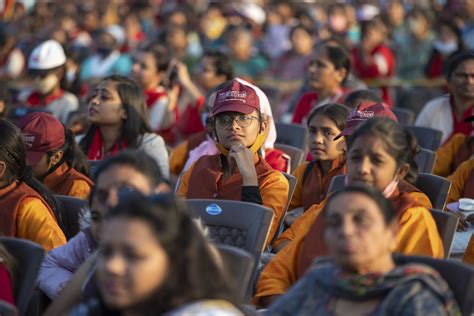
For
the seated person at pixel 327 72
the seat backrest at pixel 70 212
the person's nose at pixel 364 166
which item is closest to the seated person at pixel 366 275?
the person's nose at pixel 364 166

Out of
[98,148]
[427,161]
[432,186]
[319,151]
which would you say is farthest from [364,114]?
[98,148]

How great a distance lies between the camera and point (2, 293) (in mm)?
3959

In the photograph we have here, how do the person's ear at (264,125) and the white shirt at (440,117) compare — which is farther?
the white shirt at (440,117)

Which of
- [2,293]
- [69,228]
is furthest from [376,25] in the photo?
[2,293]

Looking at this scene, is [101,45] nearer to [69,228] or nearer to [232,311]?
[69,228]

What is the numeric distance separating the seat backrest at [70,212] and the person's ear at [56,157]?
2.44ft

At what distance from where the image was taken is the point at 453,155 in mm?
6469

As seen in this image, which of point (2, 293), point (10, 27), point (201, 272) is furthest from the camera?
point (10, 27)

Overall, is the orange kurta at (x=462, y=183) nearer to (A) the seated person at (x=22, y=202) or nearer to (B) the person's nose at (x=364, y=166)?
(B) the person's nose at (x=364, y=166)

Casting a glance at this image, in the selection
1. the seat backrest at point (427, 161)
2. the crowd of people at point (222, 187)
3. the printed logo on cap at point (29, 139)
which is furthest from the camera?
the seat backrest at point (427, 161)

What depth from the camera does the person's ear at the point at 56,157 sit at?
581 cm

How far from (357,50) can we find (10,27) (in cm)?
591

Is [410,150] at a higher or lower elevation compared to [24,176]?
higher

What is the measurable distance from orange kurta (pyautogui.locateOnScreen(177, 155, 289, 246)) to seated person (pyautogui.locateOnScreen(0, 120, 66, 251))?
79 cm
